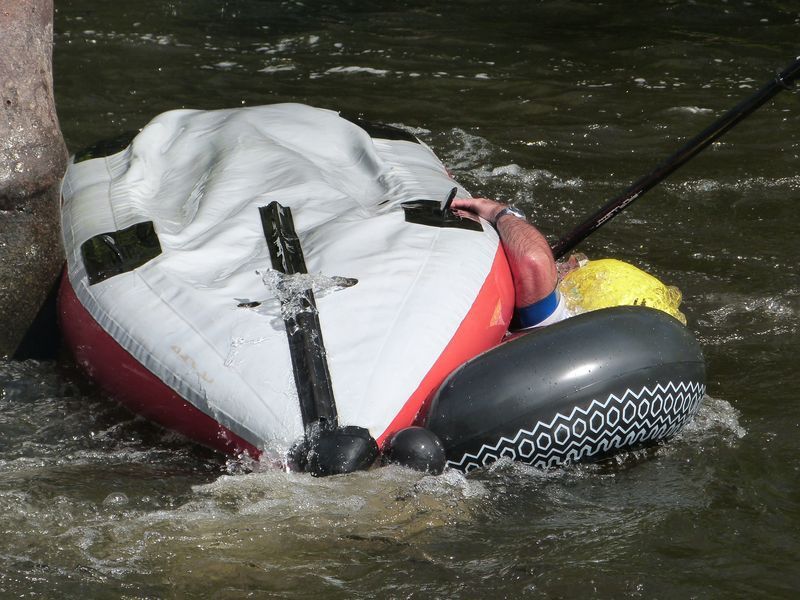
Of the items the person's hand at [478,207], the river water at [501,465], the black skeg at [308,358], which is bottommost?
the river water at [501,465]

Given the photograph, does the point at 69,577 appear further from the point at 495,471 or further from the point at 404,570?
the point at 495,471

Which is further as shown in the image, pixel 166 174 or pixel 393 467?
pixel 166 174

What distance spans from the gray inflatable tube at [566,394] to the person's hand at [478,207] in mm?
798

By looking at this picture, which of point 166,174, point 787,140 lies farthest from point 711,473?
point 787,140

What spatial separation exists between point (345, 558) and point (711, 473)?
128 centimetres

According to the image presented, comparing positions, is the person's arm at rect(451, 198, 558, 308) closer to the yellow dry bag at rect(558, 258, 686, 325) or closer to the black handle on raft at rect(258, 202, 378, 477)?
the yellow dry bag at rect(558, 258, 686, 325)

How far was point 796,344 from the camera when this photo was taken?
453 centimetres

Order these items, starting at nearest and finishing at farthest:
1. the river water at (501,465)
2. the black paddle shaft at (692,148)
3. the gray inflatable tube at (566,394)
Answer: the river water at (501,465) < the gray inflatable tube at (566,394) < the black paddle shaft at (692,148)

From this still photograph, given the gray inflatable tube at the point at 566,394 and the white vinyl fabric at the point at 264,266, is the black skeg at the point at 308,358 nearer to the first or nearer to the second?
the white vinyl fabric at the point at 264,266

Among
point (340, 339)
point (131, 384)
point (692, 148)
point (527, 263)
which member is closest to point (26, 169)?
point (131, 384)

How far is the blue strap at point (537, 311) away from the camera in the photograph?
3945 mm

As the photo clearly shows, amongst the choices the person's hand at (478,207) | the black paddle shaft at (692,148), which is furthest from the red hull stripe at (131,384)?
the black paddle shaft at (692,148)

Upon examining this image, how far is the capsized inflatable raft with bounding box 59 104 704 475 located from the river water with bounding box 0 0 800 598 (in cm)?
15

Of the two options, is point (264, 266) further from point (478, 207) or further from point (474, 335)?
point (478, 207)
